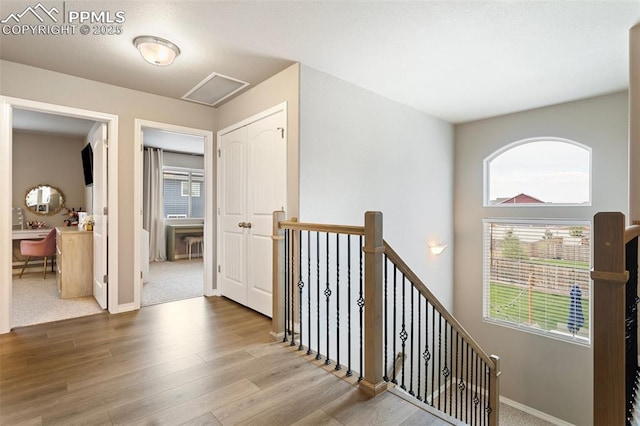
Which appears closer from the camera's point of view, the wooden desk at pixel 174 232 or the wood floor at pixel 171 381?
the wood floor at pixel 171 381

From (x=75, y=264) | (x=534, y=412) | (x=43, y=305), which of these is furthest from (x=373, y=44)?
(x=534, y=412)

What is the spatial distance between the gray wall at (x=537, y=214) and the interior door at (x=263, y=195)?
321cm

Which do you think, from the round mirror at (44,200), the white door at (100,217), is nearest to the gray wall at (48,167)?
the round mirror at (44,200)

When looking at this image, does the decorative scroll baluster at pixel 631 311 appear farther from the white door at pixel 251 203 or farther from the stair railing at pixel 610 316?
the white door at pixel 251 203

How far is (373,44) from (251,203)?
6.41 feet

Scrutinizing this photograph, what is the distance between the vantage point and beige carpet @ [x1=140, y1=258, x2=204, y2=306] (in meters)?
4.02

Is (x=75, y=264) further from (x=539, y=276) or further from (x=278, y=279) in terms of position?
(x=539, y=276)

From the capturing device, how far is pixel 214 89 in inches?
136

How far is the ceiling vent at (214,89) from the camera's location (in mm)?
3229

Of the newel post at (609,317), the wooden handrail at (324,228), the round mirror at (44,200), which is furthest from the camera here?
the round mirror at (44,200)

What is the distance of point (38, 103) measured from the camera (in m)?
2.97

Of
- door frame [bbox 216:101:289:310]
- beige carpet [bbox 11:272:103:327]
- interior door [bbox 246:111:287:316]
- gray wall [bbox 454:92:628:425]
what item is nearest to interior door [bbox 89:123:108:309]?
beige carpet [bbox 11:272:103:327]

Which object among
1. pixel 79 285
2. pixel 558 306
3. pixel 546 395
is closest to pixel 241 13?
pixel 79 285

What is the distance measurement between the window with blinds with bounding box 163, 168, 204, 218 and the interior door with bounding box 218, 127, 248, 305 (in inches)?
163
